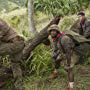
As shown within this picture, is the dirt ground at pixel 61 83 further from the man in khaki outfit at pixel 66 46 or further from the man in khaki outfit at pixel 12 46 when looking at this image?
the man in khaki outfit at pixel 66 46

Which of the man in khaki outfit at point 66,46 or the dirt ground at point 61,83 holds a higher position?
the man in khaki outfit at point 66,46

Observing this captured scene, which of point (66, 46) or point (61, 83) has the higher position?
point (66, 46)

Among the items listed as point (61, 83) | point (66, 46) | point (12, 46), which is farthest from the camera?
point (61, 83)

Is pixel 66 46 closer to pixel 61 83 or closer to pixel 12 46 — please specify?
pixel 12 46

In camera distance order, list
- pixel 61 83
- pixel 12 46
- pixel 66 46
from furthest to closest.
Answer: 1. pixel 61 83
2. pixel 12 46
3. pixel 66 46

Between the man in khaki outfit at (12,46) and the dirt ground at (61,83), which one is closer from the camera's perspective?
the man in khaki outfit at (12,46)

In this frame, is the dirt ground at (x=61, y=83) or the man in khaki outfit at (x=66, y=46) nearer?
the man in khaki outfit at (x=66, y=46)

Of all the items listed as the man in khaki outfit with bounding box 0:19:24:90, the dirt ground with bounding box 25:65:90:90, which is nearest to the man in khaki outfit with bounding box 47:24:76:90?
the dirt ground with bounding box 25:65:90:90

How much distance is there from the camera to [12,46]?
24.8 ft

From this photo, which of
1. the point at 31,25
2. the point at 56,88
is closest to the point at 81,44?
the point at 56,88

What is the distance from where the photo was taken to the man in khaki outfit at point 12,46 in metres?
7.38

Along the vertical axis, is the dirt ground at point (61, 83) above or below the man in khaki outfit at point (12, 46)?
below

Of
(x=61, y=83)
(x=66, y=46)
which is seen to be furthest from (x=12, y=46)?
(x=61, y=83)

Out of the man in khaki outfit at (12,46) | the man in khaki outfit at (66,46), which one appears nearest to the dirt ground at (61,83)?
the man in khaki outfit at (12,46)
